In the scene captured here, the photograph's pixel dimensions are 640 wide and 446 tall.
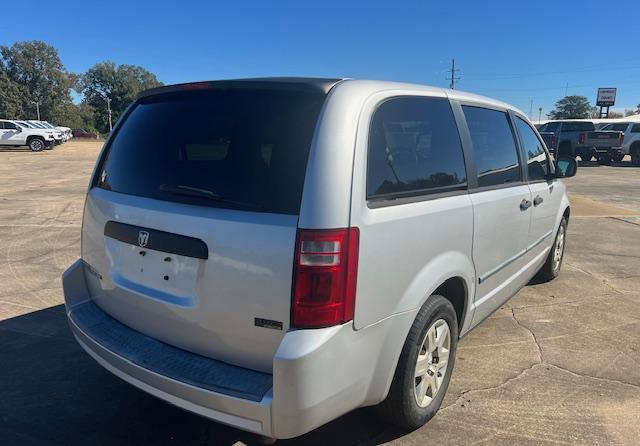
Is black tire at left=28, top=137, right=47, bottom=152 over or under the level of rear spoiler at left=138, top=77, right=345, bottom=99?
under

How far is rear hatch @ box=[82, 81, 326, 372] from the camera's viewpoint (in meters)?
2.15

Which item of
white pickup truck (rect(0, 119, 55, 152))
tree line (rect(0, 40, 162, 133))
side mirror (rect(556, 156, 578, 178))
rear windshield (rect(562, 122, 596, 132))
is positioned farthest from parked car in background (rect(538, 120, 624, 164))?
tree line (rect(0, 40, 162, 133))

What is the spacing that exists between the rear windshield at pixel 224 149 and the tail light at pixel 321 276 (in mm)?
168

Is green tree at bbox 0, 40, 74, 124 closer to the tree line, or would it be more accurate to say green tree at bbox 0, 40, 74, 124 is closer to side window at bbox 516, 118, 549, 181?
the tree line

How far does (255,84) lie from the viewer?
2.46 meters

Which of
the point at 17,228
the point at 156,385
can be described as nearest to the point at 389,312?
the point at 156,385

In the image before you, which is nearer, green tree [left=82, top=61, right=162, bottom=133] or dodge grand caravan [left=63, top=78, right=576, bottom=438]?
dodge grand caravan [left=63, top=78, right=576, bottom=438]

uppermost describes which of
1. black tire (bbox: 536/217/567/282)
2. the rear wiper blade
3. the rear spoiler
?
the rear spoiler

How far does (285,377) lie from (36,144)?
114 feet

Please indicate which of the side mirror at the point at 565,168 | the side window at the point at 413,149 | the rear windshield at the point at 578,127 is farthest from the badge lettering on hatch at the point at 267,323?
the rear windshield at the point at 578,127

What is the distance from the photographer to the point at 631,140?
25.4 m

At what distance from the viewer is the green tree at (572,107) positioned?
11179 centimetres

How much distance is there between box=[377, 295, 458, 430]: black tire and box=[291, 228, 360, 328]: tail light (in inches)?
23.6

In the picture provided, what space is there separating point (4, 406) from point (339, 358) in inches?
87.4
